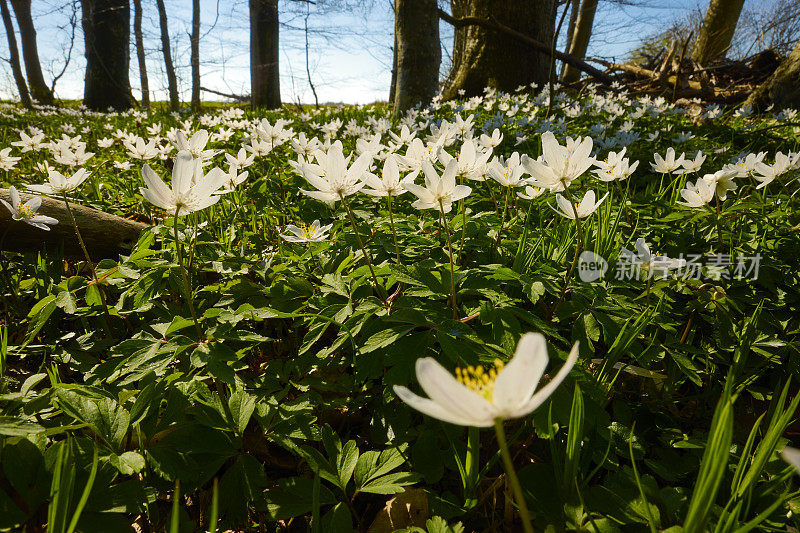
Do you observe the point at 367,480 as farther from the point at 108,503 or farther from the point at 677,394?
the point at 677,394

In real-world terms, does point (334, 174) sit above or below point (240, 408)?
above

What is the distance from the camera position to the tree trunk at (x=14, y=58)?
15312 mm

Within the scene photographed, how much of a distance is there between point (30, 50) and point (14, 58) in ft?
3.61

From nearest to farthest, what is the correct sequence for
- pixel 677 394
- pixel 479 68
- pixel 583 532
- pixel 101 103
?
pixel 583 532
pixel 677 394
pixel 479 68
pixel 101 103

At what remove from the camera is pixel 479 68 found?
382 inches

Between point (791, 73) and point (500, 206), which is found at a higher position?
point (791, 73)

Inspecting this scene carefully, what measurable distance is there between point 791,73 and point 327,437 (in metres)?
9.93

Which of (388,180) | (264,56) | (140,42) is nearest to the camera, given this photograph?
(388,180)

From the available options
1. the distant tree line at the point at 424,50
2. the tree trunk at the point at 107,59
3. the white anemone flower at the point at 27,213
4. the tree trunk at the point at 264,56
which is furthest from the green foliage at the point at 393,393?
the tree trunk at the point at 107,59

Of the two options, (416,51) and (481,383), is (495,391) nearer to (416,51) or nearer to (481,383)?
(481,383)

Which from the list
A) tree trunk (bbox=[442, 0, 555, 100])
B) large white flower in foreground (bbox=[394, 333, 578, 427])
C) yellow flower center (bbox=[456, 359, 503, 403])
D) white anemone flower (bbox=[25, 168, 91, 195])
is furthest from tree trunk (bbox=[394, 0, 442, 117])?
large white flower in foreground (bbox=[394, 333, 578, 427])

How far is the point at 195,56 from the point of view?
53.3ft

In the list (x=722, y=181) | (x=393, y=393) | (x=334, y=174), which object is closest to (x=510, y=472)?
(x=393, y=393)

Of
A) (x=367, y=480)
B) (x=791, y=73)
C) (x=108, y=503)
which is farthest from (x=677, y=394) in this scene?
(x=791, y=73)
